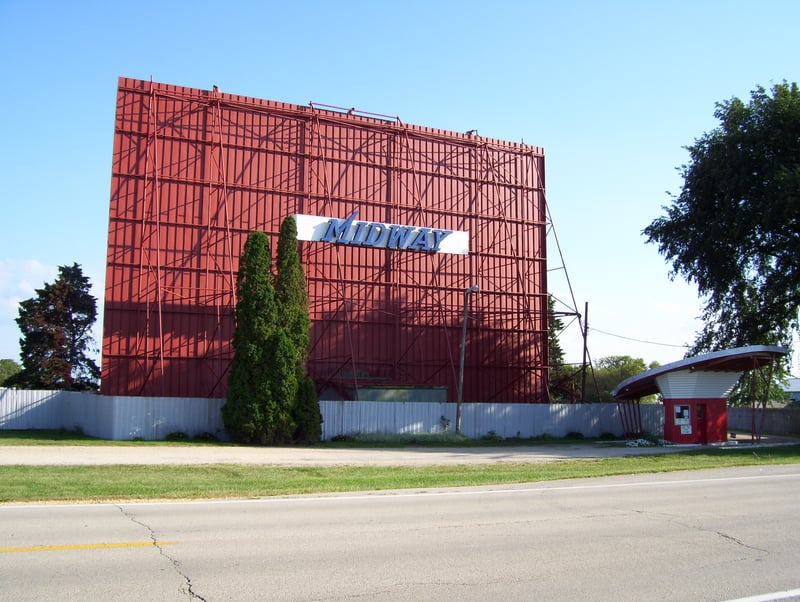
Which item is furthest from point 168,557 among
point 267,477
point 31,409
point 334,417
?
point 31,409

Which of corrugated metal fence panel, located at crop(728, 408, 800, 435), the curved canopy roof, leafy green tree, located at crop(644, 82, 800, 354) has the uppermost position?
leafy green tree, located at crop(644, 82, 800, 354)

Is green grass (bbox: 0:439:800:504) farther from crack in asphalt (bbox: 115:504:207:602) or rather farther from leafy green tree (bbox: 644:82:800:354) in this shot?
leafy green tree (bbox: 644:82:800:354)

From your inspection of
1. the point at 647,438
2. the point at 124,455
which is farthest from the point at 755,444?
the point at 124,455

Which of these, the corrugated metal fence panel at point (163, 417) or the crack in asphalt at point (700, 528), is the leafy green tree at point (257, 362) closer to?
the corrugated metal fence panel at point (163, 417)

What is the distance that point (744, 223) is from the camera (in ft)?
123

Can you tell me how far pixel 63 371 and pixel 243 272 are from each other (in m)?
22.8

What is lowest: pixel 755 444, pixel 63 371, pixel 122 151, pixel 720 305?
pixel 755 444

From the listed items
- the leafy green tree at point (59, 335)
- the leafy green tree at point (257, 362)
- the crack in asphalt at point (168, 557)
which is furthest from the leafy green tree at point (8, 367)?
the crack in asphalt at point (168, 557)

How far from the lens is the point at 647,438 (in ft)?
109

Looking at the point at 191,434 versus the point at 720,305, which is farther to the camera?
the point at 720,305

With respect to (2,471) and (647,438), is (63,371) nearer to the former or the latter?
(2,471)

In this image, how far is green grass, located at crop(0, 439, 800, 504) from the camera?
14.1 m

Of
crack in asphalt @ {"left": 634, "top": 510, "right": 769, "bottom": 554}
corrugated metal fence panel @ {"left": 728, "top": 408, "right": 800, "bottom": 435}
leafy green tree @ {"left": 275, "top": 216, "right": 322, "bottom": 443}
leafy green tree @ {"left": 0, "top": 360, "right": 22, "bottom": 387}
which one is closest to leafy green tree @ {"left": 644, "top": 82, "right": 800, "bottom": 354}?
corrugated metal fence panel @ {"left": 728, "top": 408, "right": 800, "bottom": 435}

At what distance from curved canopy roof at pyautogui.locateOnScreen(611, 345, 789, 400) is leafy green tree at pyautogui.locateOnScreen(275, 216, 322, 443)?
15.2 m
